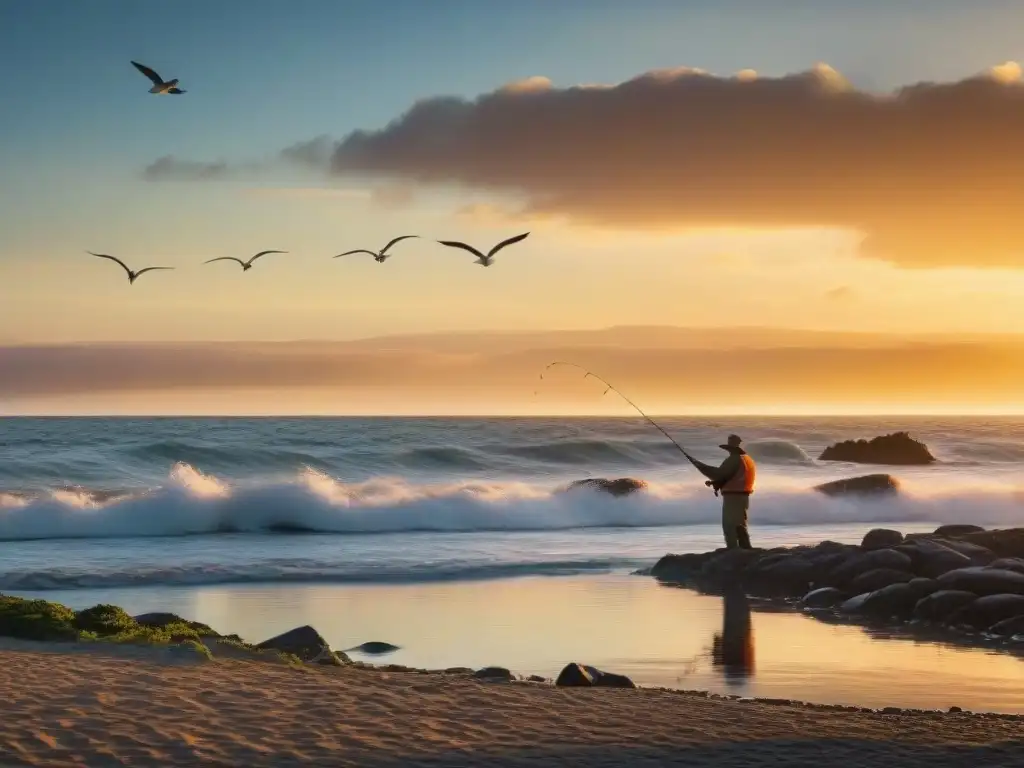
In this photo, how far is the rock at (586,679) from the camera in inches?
416

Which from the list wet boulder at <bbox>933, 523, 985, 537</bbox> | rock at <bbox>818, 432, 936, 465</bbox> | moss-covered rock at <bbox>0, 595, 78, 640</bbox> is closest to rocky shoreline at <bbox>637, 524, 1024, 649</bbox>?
wet boulder at <bbox>933, 523, 985, 537</bbox>

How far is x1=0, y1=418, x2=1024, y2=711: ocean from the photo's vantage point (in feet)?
50.6

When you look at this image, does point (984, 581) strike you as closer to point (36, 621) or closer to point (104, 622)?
point (104, 622)

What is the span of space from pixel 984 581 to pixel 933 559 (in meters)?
2.19

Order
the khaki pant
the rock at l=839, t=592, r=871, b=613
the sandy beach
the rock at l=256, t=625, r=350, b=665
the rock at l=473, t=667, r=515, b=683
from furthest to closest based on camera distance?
the khaki pant, the rock at l=839, t=592, r=871, b=613, the rock at l=256, t=625, r=350, b=665, the rock at l=473, t=667, r=515, b=683, the sandy beach

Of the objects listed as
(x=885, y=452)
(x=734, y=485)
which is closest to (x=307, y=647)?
(x=734, y=485)

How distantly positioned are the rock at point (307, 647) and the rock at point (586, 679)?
2195 mm

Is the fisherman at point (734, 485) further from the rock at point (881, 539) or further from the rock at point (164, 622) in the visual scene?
the rock at point (164, 622)

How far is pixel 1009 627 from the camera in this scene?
45.3 ft

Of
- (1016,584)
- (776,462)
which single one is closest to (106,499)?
(1016,584)

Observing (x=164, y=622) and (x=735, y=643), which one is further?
(x=735, y=643)

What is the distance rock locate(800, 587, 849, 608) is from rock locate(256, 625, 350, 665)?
7.21 m

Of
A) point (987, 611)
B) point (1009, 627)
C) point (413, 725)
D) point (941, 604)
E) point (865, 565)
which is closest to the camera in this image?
point (413, 725)

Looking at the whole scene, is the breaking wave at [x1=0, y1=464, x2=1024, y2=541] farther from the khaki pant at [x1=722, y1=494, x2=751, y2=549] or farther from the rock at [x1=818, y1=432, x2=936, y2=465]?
the rock at [x1=818, y1=432, x2=936, y2=465]
